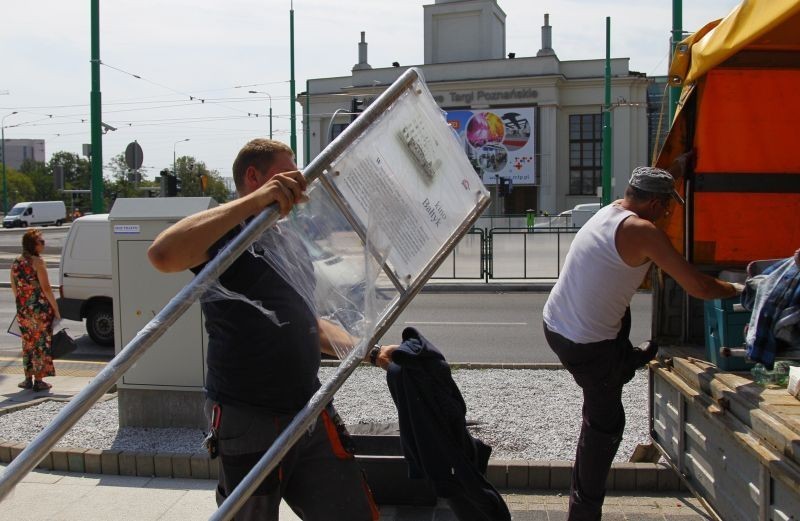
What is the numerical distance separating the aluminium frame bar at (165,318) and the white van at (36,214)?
6577 centimetres

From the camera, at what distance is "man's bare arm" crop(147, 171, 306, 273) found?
2.21 m

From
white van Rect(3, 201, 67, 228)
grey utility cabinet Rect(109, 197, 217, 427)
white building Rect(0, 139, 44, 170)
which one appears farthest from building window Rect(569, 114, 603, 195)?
white building Rect(0, 139, 44, 170)

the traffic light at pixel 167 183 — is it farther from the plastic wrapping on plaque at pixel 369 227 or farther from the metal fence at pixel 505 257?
the metal fence at pixel 505 257

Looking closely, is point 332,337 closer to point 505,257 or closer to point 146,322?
point 146,322

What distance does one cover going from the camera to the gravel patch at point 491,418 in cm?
549

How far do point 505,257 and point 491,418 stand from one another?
15.0 m

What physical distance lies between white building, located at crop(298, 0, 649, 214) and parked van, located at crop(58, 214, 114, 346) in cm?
4487

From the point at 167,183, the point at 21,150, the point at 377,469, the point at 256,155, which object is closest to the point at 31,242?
the point at 167,183

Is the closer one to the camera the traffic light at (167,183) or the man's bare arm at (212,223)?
the man's bare arm at (212,223)

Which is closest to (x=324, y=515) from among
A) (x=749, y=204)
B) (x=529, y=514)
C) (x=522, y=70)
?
(x=529, y=514)

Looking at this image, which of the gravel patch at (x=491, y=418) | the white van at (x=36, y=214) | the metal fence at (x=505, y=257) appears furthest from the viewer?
the white van at (x=36, y=214)

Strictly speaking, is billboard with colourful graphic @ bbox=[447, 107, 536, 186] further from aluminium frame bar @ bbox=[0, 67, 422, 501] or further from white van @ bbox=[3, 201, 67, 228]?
aluminium frame bar @ bbox=[0, 67, 422, 501]

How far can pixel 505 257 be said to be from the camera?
2084 cm

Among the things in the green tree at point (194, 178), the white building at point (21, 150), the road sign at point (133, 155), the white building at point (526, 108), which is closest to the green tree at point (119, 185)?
the green tree at point (194, 178)
